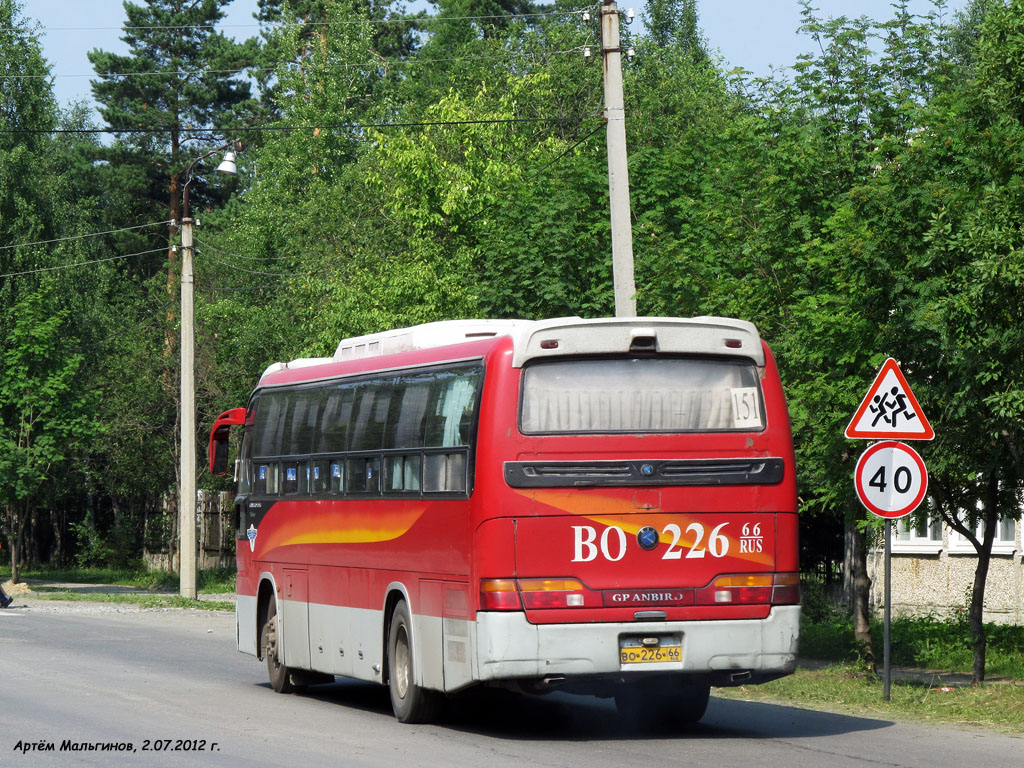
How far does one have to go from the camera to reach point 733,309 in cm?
2138

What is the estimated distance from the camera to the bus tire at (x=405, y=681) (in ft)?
45.2

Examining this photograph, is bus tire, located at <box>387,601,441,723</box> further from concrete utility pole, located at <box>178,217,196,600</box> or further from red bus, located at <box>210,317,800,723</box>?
concrete utility pole, located at <box>178,217,196,600</box>

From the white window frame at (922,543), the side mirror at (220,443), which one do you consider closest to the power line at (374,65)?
the white window frame at (922,543)

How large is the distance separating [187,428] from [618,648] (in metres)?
24.2

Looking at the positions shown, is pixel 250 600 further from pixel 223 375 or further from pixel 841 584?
pixel 223 375

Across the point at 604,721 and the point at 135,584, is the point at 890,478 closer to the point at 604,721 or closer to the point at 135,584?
the point at 604,721

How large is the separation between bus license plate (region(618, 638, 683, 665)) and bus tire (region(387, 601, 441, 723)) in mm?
2058

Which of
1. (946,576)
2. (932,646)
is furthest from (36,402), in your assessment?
(932,646)

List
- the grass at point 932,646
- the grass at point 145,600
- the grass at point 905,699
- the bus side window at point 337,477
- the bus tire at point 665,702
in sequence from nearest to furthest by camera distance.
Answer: the bus tire at point 665,702 < the grass at point 905,699 < the bus side window at point 337,477 < the grass at point 932,646 < the grass at point 145,600

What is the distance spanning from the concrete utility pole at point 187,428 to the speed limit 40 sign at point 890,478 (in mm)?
22144

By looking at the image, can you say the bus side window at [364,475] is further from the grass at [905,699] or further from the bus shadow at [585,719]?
the grass at [905,699]

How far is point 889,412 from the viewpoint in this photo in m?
14.8

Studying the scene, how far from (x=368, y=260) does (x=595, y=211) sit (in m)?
11.5

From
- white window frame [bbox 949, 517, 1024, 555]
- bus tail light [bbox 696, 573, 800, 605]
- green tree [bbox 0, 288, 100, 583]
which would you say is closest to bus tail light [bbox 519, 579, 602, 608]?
bus tail light [bbox 696, 573, 800, 605]
